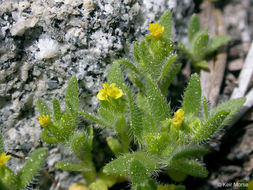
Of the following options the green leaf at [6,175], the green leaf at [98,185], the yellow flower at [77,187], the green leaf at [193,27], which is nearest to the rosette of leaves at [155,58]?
the green leaf at [193,27]

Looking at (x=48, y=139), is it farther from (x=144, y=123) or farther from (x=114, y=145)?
(x=144, y=123)

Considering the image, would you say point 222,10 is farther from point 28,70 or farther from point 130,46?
point 28,70

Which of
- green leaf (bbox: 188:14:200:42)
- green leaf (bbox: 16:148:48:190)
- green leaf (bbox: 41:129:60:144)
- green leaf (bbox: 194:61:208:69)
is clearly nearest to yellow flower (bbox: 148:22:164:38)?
green leaf (bbox: 188:14:200:42)

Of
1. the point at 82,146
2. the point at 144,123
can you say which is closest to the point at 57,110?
the point at 82,146

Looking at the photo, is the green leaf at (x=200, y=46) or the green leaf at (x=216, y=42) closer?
the green leaf at (x=200, y=46)

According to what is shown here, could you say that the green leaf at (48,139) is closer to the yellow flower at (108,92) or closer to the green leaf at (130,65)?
the yellow flower at (108,92)
